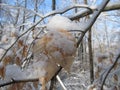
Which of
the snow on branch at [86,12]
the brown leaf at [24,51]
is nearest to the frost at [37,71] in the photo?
the snow on branch at [86,12]

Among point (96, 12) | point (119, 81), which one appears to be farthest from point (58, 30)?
point (119, 81)

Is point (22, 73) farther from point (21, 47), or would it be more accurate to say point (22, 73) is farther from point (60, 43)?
point (21, 47)

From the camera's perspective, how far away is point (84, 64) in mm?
18531

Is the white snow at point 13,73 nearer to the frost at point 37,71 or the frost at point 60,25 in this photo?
the frost at point 37,71

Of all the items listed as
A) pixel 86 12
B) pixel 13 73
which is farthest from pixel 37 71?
pixel 86 12

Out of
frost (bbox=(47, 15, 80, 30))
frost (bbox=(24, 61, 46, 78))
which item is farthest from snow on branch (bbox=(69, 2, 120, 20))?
frost (bbox=(24, 61, 46, 78))

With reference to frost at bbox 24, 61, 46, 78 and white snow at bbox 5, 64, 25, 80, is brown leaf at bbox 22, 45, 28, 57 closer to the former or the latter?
white snow at bbox 5, 64, 25, 80

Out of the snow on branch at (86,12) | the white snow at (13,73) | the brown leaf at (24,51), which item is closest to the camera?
the white snow at (13,73)

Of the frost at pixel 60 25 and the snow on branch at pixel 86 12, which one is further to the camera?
the snow on branch at pixel 86 12

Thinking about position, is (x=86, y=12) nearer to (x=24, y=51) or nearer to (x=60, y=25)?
(x=24, y=51)

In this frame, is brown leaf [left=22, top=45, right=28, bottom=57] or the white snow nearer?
the white snow

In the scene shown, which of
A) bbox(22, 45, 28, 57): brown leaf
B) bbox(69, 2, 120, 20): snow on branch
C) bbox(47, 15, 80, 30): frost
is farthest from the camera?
bbox(22, 45, 28, 57): brown leaf

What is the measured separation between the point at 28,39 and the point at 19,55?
0.13m

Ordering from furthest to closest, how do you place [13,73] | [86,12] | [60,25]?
1. [86,12]
2. [13,73]
3. [60,25]
